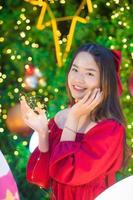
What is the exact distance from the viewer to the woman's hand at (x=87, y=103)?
2.50 metres

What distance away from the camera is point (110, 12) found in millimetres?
2627

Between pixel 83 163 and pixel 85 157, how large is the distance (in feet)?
0.09

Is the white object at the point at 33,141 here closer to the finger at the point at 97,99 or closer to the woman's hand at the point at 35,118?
the woman's hand at the point at 35,118

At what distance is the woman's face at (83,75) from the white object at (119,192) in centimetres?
42

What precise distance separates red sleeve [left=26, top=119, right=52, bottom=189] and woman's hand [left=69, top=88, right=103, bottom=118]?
0.22m

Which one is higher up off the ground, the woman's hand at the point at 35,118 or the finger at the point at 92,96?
the finger at the point at 92,96

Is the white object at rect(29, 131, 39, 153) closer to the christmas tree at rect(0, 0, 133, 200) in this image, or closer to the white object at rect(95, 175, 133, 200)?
the christmas tree at rect(0, 0, 133, 200)

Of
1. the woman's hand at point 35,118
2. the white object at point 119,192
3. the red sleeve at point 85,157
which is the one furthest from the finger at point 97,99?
the white object at point 119,192

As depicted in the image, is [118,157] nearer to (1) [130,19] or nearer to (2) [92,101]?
(2) [92,101]

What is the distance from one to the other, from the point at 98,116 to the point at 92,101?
0.07 m

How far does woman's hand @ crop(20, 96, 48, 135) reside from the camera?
254 cm

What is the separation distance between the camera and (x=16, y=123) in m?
2.57

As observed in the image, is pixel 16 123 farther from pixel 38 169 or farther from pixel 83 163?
pixel 83 163

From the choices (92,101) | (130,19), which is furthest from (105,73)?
(130,19)
